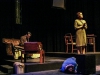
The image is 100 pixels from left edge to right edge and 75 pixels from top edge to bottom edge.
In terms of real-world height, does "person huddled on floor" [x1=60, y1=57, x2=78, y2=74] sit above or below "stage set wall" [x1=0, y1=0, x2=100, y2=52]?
below

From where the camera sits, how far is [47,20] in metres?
10.3

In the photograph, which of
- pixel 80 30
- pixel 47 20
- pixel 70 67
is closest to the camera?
pixel 70 67

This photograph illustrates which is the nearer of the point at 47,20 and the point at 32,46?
the point at 32,46

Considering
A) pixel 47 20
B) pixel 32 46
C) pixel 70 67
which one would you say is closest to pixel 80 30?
pixel 70 67

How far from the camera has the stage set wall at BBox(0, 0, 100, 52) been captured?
31.0 feet

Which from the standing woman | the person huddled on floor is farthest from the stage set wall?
the person huddled on floor

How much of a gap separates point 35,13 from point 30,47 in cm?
335

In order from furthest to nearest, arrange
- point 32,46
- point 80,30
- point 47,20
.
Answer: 1. point 47,20
2. point 80,30
3. point 32,46

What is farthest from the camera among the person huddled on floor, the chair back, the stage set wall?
the stage set wall

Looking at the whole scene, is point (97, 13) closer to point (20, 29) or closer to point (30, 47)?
point (20, 29)

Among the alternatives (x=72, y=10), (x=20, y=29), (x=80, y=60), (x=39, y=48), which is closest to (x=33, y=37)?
(x=20, y=29)

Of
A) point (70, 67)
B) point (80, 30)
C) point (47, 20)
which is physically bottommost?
point (70, 67)

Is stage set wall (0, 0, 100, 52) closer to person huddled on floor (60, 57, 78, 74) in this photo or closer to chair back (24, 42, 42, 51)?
chair back (24, 42, 42, 51)

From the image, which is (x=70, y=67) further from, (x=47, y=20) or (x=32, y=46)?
(x=47, y=20)
